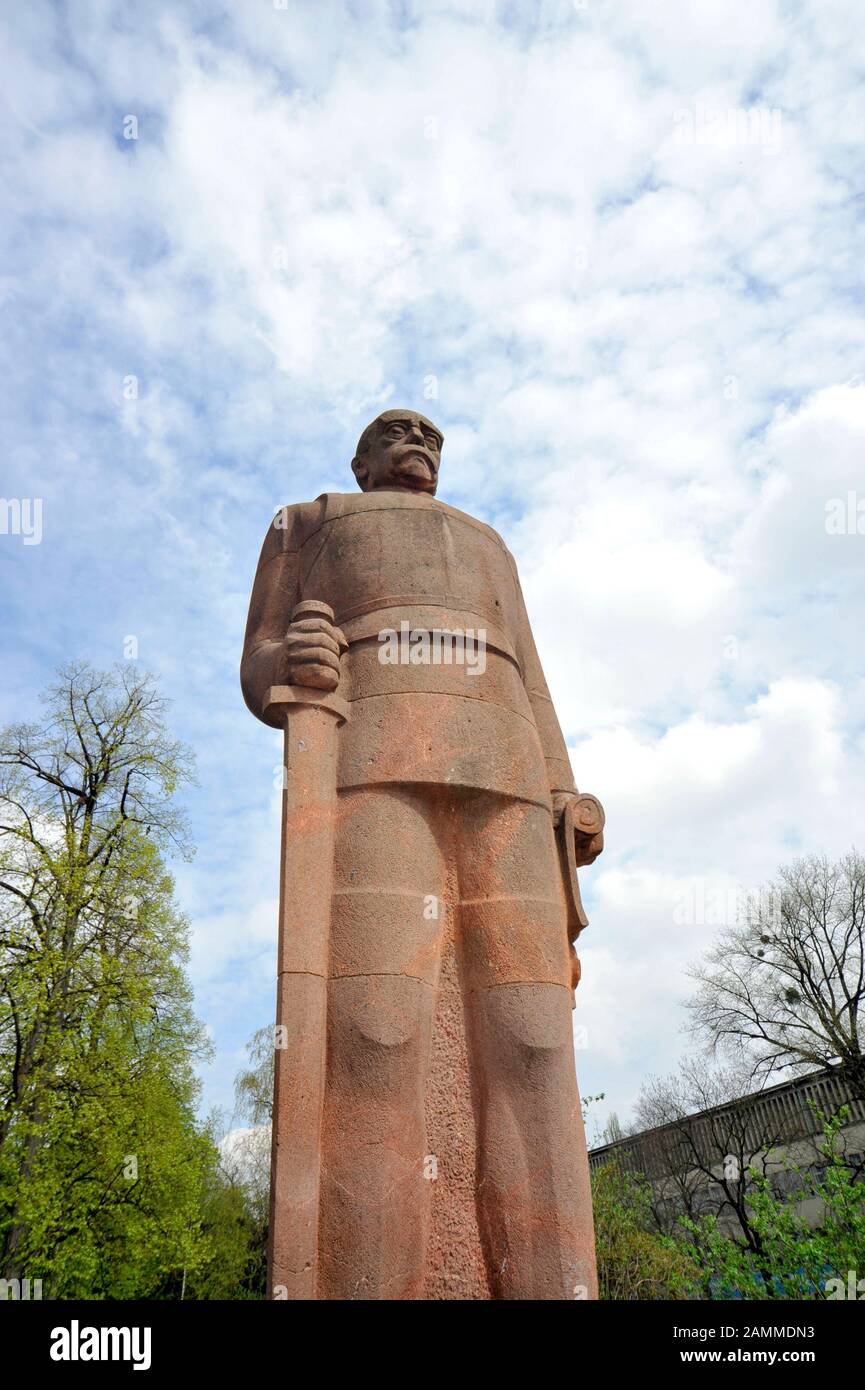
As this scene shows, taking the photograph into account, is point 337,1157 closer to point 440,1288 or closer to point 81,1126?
point 440,1288

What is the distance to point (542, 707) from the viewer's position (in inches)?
250

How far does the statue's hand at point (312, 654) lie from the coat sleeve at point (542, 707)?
149 centimetres

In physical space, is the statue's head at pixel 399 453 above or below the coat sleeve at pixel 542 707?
above

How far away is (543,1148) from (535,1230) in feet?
1.08

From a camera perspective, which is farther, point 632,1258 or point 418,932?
point 632,1258

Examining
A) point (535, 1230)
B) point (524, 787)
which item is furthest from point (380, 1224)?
point (524, 787)

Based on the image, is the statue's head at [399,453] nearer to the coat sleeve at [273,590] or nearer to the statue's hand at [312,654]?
the coat sleeve at [273,590]

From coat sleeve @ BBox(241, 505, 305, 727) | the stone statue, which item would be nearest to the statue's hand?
the stone statue

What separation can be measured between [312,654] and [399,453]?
6.70ft

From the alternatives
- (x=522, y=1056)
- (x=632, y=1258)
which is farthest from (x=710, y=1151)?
(x=522, y=1056)

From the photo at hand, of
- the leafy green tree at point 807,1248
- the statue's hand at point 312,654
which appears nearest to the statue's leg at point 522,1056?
the statue's hand at point 312,654

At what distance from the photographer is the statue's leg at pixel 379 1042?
4.11 meters

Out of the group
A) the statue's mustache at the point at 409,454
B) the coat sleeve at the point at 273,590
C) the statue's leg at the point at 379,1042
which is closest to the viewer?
the statue's leg at the point at 379,1042

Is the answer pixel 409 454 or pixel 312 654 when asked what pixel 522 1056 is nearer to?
pixel 312 654
